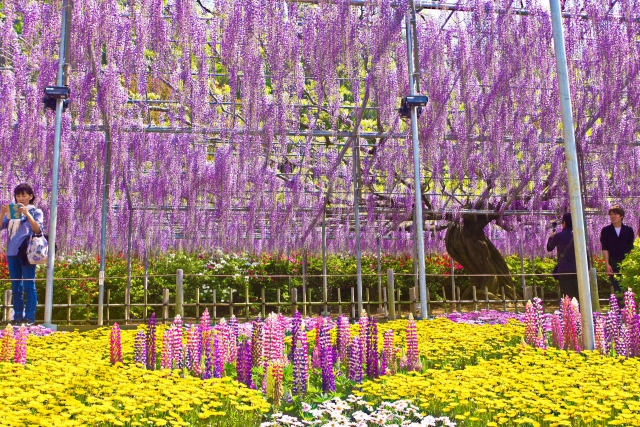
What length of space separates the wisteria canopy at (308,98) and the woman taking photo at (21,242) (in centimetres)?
302

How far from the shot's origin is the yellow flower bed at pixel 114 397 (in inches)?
108

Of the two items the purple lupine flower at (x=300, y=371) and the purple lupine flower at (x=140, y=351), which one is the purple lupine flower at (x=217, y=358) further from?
the purple lupine flower at (x=300, y=371)

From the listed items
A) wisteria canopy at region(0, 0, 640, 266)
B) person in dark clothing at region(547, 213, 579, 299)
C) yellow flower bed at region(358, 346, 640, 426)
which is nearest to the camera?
yellow flower bed at region(358, 346, 640, 426)

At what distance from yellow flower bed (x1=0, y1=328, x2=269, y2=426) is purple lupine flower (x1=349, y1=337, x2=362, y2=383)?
0.82 metres

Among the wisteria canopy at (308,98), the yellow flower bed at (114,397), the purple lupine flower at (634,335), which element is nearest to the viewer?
the yellow flower bed at (114,397)

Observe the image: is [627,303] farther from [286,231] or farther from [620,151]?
[286,231]

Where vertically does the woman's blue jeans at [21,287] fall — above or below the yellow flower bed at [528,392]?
above

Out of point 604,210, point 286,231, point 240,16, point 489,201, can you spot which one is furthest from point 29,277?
point 604,210

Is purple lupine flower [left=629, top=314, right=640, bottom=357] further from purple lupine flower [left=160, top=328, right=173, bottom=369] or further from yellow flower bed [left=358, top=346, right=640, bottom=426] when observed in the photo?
purple lupine flower [left=160, top=328, right=173, bottom=369]

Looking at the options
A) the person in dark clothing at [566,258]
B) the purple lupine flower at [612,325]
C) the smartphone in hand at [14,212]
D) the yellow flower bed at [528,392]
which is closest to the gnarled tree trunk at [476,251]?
the person in dark clothing at [566,258]

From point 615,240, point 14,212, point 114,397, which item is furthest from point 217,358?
point 615,240

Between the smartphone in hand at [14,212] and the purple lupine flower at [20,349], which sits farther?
the smartphone in hand at [14,212]

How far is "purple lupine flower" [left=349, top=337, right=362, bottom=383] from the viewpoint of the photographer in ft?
12.7

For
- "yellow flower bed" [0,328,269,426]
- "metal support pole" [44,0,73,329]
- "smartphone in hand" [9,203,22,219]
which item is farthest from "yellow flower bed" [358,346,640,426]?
"smartphone in hand" [9,203,22,219]
